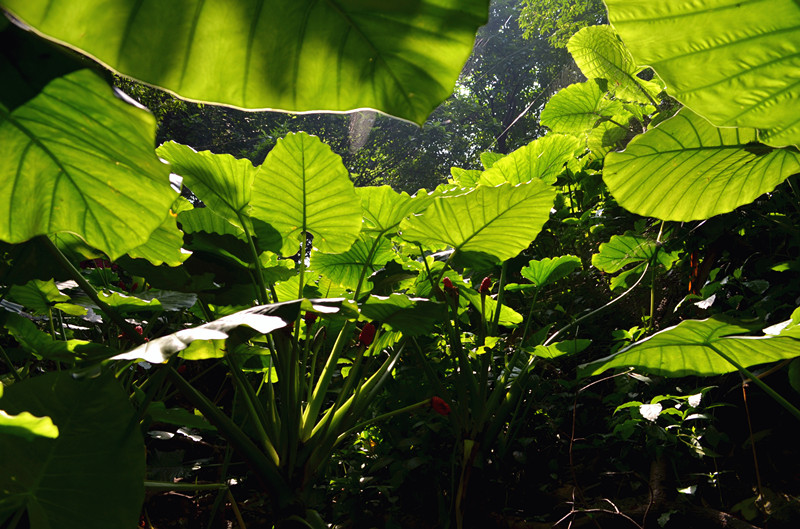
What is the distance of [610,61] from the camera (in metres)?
2.06

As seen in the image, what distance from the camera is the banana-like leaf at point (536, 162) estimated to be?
156 centimetres

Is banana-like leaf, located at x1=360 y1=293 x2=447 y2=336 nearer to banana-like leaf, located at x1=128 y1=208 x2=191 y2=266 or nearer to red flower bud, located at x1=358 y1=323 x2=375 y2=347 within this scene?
red flower bud, located at x1=358 y1=323 x2=375 y2=347

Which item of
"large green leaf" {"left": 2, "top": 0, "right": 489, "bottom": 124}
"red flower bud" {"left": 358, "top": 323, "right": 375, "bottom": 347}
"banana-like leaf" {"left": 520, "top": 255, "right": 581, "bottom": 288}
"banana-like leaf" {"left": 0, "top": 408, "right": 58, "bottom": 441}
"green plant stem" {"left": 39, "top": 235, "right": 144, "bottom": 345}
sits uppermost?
"large green leaf" {"left": 2, "top": 0, "right": 489, "bottom": 124}

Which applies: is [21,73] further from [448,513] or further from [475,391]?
[448,513]

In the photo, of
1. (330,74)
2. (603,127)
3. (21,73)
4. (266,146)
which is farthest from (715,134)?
(266,146)

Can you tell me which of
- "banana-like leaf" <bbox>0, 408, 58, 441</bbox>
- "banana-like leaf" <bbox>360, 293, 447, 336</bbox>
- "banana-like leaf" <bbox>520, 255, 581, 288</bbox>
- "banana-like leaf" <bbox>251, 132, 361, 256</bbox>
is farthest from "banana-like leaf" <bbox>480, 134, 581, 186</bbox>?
"banana-like leaf" <bbox>0, 408, 58, 441</bbox>

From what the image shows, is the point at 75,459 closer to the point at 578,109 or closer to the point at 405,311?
the point at 405,311

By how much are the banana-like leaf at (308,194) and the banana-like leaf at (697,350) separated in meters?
0.65

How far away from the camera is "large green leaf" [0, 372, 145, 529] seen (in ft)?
2.14

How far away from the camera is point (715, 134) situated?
2.75 feet

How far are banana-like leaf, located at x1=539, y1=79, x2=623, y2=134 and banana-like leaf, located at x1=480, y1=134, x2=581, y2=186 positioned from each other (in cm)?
62

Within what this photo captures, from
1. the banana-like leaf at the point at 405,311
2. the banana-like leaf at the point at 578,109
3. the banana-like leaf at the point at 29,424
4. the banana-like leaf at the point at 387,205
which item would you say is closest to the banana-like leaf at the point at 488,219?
the banana-like leaf at the point at 387,205

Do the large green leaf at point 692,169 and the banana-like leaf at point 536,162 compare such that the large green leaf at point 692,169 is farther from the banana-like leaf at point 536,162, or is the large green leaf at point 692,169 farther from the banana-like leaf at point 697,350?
the banana-like leaf at point 536,162

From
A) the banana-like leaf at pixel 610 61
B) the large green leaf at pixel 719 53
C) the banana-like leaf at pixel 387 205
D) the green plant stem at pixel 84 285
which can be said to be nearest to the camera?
the large green leaf at pixel 719 53
